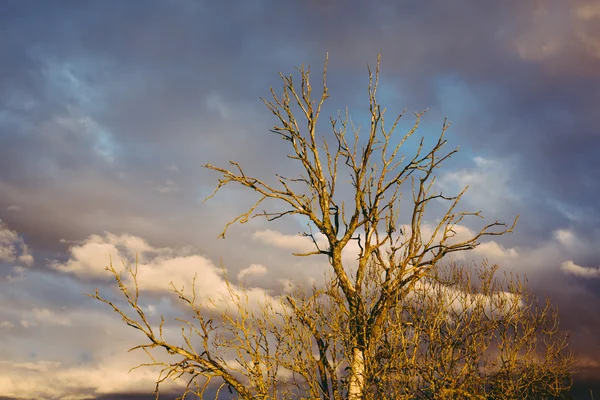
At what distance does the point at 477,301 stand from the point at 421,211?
12.1 feet

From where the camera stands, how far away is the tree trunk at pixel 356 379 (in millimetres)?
10066

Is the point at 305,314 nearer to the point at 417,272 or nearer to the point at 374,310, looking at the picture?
the point at 374,310

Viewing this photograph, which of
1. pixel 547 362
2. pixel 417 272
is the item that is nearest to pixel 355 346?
pixel 417 272

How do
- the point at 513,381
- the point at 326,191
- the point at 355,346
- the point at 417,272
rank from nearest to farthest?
the point at 355,346 → the point at 417,272 → the point at 326,191 → the point at 513,381

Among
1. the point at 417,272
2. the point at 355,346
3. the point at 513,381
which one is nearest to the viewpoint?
the point at 355,346

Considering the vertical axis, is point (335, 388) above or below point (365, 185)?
below

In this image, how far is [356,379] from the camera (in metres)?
10.1

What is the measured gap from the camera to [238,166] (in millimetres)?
11891

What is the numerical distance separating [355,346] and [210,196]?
4.47m

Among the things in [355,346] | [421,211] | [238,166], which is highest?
[238,166]

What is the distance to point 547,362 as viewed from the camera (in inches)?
550

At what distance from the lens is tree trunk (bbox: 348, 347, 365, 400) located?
10066 mm

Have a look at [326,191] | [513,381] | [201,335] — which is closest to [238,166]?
[326,191]

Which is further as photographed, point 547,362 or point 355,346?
point 547,362
